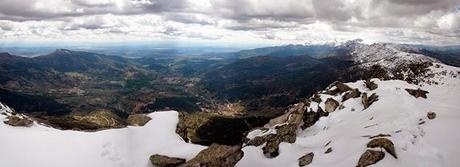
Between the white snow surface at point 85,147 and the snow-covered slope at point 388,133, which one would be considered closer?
the snow-covered slope at point 388,133

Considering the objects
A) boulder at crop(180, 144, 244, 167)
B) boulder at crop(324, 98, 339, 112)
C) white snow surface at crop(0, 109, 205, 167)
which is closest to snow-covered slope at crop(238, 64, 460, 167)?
boulder at crop(324, 98, 339, 112)

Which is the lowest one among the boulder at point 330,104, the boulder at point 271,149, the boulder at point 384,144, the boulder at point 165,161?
the boulder at point 330,104

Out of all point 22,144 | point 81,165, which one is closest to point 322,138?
point 81,165

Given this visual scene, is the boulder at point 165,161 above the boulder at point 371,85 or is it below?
above

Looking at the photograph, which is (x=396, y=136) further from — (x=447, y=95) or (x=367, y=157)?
(x=447, y=95)

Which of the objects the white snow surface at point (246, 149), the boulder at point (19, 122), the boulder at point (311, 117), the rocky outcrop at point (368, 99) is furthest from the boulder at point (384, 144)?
the boulder at point (19, 122)

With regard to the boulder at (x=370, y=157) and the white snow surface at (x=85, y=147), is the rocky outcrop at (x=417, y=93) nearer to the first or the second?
the boulder at (x=370, y=157)

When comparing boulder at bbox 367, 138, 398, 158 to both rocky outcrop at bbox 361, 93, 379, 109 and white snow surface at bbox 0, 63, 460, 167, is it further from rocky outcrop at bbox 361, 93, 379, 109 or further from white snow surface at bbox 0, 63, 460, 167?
rocky outcrop at bbox 361, 93, 379, 109
